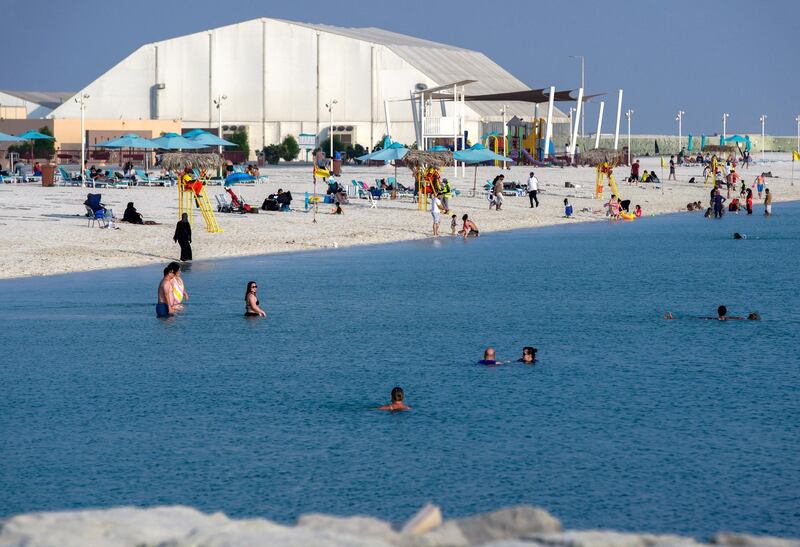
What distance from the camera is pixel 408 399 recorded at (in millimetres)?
18578

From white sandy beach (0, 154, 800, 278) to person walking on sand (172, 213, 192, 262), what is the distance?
1.05m

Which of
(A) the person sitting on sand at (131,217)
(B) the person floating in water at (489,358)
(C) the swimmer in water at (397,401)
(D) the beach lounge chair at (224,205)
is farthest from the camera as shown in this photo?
(D) the beach lounge chair at (224,205)

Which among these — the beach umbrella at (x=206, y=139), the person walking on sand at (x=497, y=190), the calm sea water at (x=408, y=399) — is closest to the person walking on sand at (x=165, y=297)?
the calm sea water at (x=408, y=399)

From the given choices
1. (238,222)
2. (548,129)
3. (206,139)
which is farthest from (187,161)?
(548,129)

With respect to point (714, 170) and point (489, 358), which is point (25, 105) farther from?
point (489, 358)

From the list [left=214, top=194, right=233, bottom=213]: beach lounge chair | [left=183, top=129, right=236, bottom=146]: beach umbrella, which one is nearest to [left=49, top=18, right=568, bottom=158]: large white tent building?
[left=183, top=129, right=236, bottom=146]: beach umbrella

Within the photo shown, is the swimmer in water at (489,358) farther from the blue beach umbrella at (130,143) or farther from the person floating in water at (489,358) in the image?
the blue beach umbrella at (130,143)

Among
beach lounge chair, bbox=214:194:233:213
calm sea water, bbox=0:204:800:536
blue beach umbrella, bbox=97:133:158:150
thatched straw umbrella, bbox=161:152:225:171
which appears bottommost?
calm sea water, bbox=0:204:800:536

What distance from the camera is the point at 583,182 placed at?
74625 mm

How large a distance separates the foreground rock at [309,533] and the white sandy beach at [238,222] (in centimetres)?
2410

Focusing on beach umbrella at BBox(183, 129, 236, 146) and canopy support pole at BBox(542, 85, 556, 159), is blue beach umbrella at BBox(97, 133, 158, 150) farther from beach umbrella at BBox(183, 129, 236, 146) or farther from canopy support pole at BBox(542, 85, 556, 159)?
canopy support pole at BBox(542, 85, 556, 159)

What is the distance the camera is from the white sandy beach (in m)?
35.8

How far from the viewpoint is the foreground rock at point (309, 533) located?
861cm

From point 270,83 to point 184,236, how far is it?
214 ft
